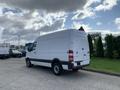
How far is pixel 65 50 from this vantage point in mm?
10500

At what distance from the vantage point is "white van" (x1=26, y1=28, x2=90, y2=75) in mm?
10289

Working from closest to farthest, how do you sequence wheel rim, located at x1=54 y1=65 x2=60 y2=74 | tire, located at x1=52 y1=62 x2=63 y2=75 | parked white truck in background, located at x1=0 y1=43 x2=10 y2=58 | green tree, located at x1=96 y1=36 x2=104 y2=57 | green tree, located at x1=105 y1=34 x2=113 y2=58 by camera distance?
1. tire, located at x1=52 y1=62 x2=63 y2=75
2. wheel rim, located at x1=54 y1=65 x2=60 y2=74
3. green tree, located at x1=105 y1=34 x2=113 y2=58
4. green tree, located at x1=96 y1=36 x2=104 y2=57
5. parked white truck in background, located at x1=0 y1=43 x2=10 y2=58

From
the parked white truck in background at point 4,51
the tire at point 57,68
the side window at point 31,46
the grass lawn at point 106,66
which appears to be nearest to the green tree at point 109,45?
the grass lawn at point 106,66

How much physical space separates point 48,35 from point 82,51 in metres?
2.81

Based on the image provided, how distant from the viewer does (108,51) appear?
23984 millimetres

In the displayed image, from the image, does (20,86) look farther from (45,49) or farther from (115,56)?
(115,56)

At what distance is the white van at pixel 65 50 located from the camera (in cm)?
1029

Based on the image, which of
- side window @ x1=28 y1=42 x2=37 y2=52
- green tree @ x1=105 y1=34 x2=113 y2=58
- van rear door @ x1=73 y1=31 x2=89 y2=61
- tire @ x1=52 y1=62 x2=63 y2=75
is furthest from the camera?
green tree @ x1=105 y1=34 x2=113 y2=58

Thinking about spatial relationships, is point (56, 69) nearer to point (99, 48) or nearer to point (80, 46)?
point (80, 46)

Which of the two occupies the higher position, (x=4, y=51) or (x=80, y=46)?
(x=4, y=51)

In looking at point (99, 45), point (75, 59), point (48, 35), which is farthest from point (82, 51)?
point (99, 45)

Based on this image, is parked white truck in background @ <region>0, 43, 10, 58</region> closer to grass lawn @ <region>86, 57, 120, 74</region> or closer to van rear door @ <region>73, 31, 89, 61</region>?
grass lawn @ <region>86, 57, 120, 74</region>

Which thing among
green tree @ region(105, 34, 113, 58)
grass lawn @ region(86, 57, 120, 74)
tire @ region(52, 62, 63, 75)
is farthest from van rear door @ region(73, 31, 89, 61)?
green tree @ region(105, 34, 113, 58)

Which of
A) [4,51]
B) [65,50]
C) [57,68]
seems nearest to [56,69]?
[57,68]
